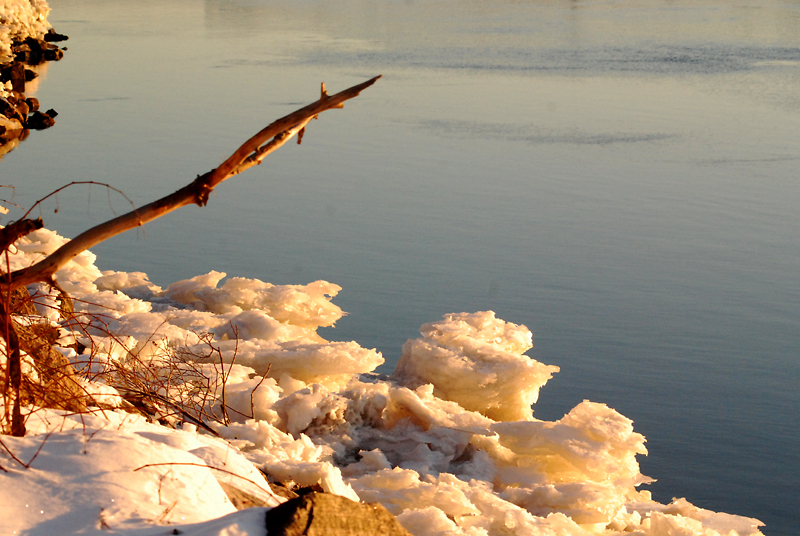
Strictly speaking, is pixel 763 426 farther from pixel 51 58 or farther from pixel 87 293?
pixel 51 58

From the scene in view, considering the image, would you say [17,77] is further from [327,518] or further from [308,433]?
[327,518]

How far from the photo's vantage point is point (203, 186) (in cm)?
314

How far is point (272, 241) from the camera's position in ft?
43.5

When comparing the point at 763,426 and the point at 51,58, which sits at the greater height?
the point at 51,58

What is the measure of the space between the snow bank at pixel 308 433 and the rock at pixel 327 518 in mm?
126

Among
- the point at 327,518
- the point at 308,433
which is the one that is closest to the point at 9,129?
the point at 308,433

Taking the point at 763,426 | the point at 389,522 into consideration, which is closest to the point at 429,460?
the point at 389,522

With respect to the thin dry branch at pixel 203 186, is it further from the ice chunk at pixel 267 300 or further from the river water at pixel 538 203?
the ice chunk at pixel 267 300

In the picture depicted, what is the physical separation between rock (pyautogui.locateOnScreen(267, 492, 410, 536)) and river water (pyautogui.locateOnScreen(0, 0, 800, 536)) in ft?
12.6

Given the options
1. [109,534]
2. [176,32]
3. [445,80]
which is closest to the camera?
[109,534]

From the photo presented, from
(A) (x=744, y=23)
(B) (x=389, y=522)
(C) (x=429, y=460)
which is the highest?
(A) (x=744, y=23)

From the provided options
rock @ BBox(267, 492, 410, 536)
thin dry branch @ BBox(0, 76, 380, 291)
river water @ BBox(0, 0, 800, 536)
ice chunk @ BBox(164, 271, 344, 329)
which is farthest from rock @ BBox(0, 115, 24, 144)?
rock @ BBox(267, 492, 410, 536)

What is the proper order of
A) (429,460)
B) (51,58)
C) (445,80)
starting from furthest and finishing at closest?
(51,58)
(445,80)
(429,460)

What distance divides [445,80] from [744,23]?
1936 centimetres
